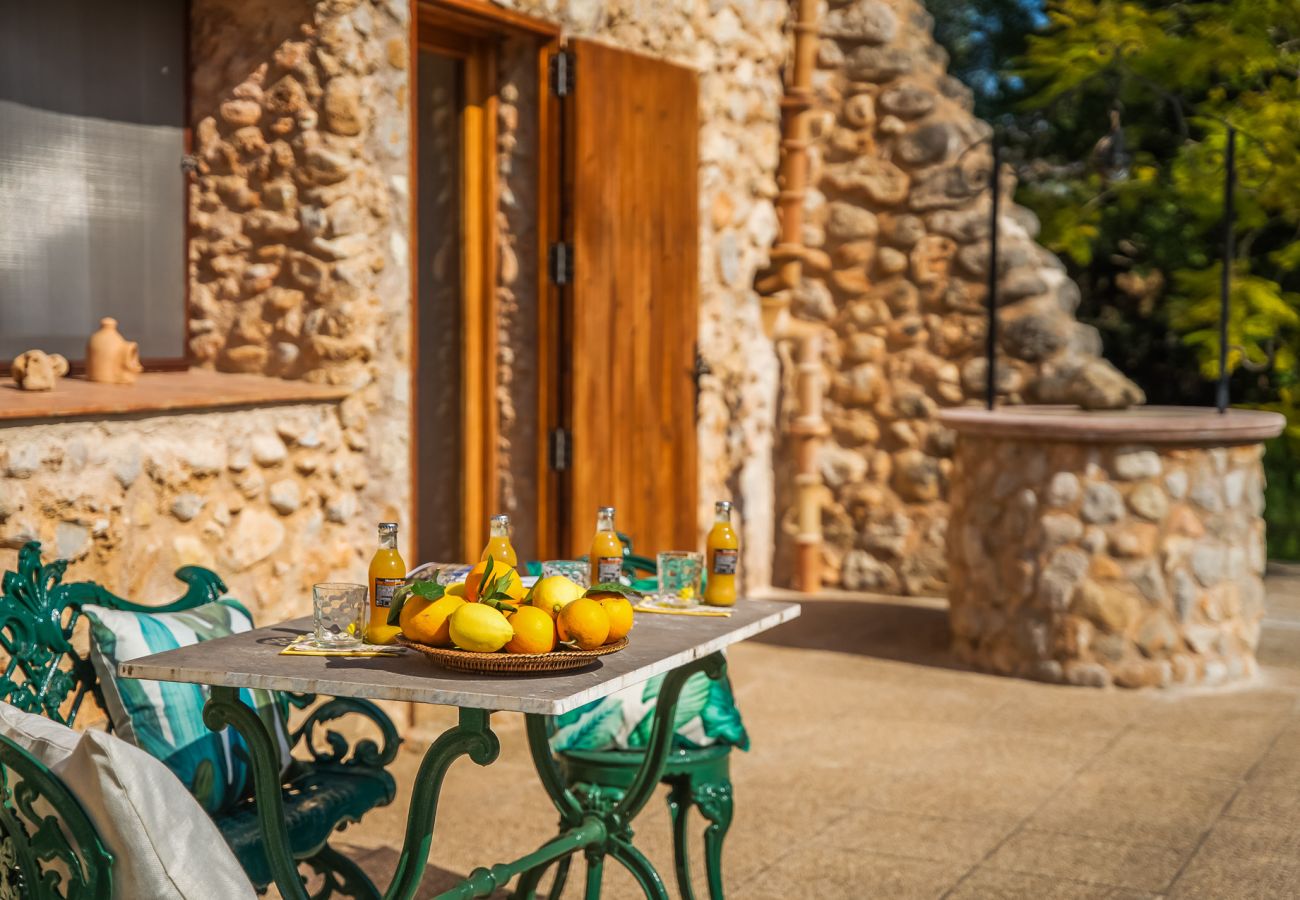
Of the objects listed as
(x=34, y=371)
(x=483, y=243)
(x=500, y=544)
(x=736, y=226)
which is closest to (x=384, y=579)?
(x=500, y=544)

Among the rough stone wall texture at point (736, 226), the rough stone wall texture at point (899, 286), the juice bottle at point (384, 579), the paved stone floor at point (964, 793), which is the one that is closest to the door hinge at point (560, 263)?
the rough stone wall texture at point (736, 226)

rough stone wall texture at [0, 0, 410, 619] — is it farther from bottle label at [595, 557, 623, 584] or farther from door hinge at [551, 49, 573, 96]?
bottle label at [595, 557, 623, 584]

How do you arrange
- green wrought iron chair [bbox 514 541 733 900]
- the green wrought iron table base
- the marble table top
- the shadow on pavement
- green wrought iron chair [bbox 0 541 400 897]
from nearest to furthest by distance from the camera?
the marble table top, the green wrought iron table base, green wrought iron chair [bbox 0 541 400 897], green wrought iron chair [bbox 514 541 733 900], the shadow on pavement

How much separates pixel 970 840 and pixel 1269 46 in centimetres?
582

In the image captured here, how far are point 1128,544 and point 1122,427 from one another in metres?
0.43

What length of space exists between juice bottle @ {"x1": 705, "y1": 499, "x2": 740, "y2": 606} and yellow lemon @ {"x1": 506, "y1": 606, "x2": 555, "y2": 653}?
0.68 meters

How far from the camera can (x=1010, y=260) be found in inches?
287

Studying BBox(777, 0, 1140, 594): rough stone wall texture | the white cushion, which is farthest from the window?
BBox(777, 0, 1140, 594): rough stone wall texture

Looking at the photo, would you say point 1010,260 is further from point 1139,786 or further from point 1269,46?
point 1139,786

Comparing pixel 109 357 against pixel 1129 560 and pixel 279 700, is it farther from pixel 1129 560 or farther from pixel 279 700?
pixel 1129 560

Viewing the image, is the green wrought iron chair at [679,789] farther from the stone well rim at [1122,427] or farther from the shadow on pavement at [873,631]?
the shadow on pavement at [873,631]

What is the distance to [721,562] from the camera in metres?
3.12

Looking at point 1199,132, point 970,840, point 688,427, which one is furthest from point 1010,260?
point 970,840

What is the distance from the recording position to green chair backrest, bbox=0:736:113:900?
2.05 meters
